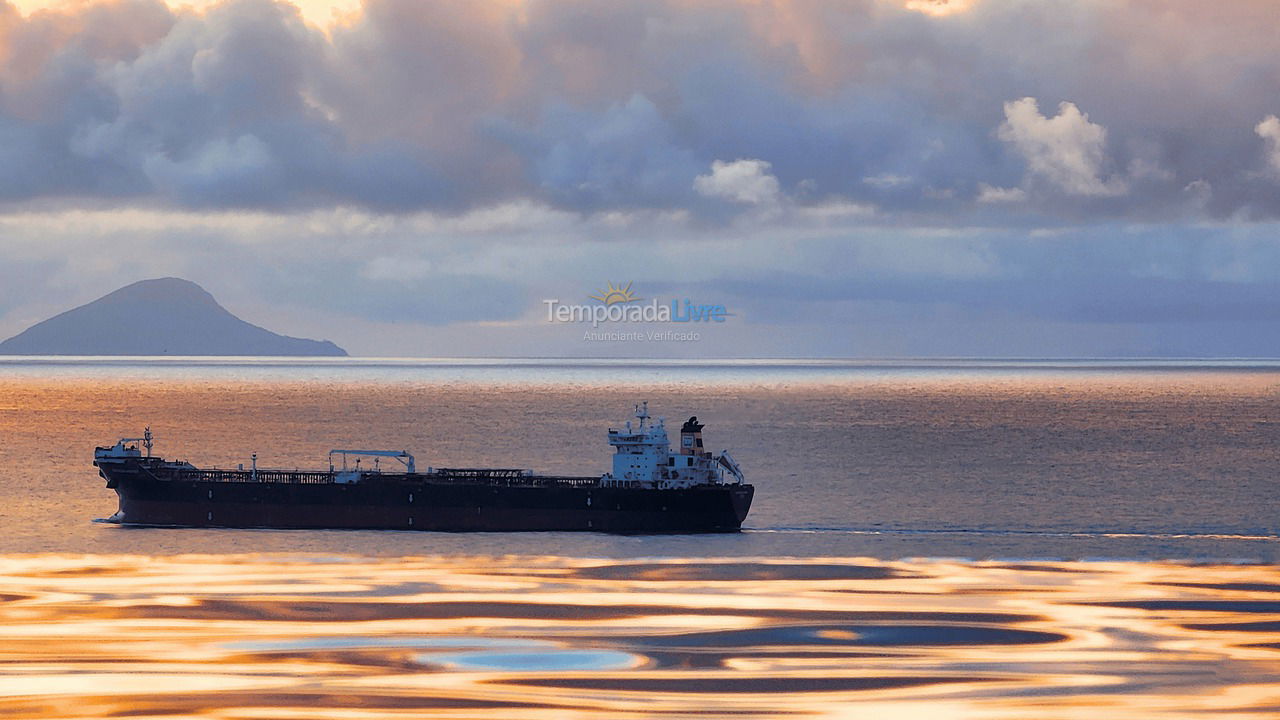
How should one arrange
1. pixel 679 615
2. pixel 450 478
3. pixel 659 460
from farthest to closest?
1. pixel 659 460
2. pixel 450 478
3. pixel 679 615

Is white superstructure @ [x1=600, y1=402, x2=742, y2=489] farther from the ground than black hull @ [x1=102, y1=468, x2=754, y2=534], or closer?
farther from the ground

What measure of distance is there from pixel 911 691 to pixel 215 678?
19440 millimetres

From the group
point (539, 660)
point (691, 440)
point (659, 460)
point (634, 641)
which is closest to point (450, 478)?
Result: point (659, 460)

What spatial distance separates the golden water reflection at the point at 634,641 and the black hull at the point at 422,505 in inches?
669

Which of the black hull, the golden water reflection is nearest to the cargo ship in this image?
the black hull

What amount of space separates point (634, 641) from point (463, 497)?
1547 inches

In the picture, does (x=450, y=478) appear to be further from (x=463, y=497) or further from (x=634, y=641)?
(x=634, y=641)

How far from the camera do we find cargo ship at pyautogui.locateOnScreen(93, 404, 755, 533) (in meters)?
85.6

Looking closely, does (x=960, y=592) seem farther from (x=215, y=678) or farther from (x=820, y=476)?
(x=820, y=476)

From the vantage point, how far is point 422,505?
8769cm

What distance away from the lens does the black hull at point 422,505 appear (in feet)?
280

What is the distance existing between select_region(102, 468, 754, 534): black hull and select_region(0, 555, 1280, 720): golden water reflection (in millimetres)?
17005

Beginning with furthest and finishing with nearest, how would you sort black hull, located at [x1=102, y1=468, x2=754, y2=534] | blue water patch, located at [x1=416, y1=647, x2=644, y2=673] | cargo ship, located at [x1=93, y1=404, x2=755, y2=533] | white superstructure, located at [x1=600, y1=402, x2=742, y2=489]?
white superstructure, located at [x1=600, y1=402, x2=742, y2=489] < cargo ship, located at [x1=93, y1=404, x2=755, y2=533] < black hull, located at [x1=102, y1=468, x2=754, y2=534] < blue water patch, located at [x1=416, y1=647, x2=644, y2=673]

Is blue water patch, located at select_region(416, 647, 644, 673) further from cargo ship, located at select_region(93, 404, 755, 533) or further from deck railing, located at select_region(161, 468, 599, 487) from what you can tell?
deck railing, located at select_region(161, 468, 599, 487)
